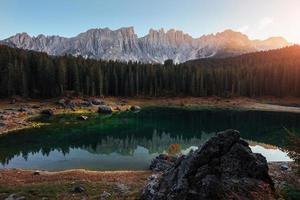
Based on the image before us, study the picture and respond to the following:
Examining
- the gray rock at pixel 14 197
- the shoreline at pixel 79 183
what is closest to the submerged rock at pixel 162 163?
the shoreline at pixel 79 183

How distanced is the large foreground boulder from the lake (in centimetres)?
1910

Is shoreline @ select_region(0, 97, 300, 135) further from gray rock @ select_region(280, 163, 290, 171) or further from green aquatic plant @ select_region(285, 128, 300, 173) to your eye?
green aquatic plant @ select_region(285, 128, 300, 173)

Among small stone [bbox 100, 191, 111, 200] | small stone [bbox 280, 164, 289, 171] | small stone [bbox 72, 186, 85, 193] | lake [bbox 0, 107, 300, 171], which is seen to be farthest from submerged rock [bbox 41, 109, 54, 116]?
small stone [bbox 100, 191, 111, 200]

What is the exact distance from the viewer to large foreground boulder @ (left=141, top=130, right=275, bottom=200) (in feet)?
48.8

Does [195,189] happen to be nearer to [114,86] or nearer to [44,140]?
[44,140]

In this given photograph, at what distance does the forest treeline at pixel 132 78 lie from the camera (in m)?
128

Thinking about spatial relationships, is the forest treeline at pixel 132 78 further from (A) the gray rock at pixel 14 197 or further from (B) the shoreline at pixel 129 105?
(A) the gray rock at pixel 14 197

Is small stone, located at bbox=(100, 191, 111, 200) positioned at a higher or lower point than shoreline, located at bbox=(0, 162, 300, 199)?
higher

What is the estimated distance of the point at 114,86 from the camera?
150 meters

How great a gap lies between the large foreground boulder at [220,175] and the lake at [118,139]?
19103 millimetres

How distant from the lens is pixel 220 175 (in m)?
15.6

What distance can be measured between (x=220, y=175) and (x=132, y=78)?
137m

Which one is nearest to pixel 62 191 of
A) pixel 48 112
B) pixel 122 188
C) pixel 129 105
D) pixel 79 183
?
pixel 79 183

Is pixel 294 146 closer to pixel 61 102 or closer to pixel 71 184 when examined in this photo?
pixel 71 184
